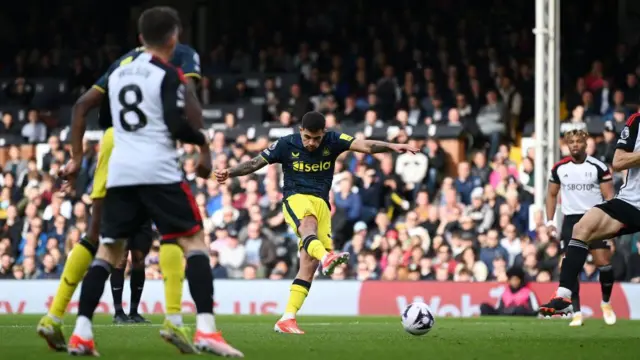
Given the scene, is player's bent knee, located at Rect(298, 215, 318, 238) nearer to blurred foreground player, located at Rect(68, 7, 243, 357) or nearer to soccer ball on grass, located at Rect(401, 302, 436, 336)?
soccer ball on grass, located at Rect(401, 302, 436, 336)

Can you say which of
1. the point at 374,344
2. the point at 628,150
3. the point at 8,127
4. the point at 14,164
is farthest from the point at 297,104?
the point at 374,344

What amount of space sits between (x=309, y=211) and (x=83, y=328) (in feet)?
14.9

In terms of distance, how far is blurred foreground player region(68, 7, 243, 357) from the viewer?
26.3 ft

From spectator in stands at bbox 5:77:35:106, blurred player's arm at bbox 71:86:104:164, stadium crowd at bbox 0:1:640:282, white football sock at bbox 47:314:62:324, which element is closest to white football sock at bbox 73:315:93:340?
white football sock at bbox 47:314:62:324

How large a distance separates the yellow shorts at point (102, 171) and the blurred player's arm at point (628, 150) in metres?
4.39

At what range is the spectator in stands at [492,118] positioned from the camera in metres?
22.9

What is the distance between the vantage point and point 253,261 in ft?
69.7

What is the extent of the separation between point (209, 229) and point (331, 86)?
4.82 meters

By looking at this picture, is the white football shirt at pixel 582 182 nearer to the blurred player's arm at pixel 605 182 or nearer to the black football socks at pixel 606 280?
the blurred player's arm at pixel 605 182

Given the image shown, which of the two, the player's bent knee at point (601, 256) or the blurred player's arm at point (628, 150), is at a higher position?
the blurred player's arm at point (628, 150)

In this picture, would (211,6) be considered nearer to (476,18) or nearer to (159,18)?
(476,18)

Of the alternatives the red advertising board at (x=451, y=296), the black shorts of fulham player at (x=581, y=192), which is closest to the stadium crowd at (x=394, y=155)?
the red advertising board at (x=451, y=296)

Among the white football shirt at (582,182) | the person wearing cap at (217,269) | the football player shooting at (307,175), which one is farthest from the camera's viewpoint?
the person wearing cap at (217,269)

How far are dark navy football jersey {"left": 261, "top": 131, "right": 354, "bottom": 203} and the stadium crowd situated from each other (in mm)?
6903
